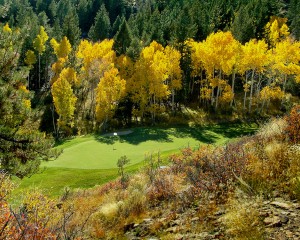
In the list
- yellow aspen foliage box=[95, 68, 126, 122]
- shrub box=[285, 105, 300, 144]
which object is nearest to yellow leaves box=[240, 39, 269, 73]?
yellow aspen foliage box=[95, 68, 126, 122]

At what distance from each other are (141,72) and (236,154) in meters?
38.6

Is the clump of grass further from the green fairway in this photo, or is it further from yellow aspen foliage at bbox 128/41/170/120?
yellow aspen foliage at bbox 128/41/170/120

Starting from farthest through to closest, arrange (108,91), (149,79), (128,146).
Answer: (149,79) → (108,91) → (128,146)

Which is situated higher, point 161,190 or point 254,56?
point 254,56

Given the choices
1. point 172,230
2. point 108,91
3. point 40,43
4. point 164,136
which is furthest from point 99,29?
point 172,230

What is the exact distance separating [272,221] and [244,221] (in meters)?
0.57

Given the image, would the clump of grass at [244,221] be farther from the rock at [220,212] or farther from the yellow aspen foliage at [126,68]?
the yellow aspen foliage at [126,68]

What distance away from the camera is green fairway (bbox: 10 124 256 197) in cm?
2283

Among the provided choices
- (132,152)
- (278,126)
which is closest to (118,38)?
(132,152)

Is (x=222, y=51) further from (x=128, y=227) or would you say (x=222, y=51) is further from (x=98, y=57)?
(x=128, y=227)

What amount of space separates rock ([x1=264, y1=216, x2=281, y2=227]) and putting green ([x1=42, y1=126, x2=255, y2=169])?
57.2ft

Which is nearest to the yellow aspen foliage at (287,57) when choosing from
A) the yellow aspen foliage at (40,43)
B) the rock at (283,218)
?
the rock at (283,218)

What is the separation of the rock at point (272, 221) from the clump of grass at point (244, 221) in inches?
5.2

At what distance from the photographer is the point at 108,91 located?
45.6m
